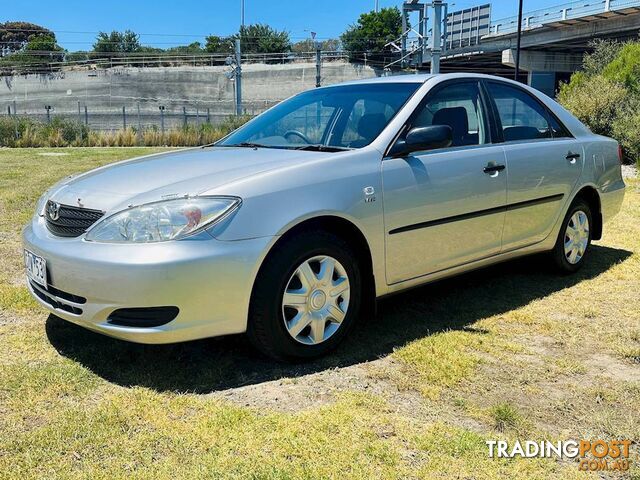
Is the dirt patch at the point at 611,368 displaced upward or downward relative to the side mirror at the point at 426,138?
downward

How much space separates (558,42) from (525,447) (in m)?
49.1

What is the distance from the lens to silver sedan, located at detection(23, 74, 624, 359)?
2.91 meters

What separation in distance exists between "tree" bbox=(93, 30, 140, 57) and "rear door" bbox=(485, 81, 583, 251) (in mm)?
74623

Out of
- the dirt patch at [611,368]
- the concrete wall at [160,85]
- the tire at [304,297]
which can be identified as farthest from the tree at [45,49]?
the dirt patch at [611,368]

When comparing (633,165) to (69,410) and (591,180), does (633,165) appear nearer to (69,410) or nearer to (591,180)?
(591,180)

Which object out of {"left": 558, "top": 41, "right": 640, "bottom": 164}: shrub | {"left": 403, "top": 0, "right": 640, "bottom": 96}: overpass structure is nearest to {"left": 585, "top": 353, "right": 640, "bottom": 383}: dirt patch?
{"left": 558, "top": 41, "right": 640, "bottom": 164}: shrub

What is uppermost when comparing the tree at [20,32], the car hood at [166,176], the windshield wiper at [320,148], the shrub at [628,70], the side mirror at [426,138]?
the tree at [20,32]

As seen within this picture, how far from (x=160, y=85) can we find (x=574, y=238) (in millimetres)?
57171

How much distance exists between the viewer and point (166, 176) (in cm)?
330

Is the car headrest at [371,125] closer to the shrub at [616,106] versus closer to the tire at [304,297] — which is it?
the tire at [304,297]

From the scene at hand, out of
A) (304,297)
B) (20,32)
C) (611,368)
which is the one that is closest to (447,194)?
(304,297)

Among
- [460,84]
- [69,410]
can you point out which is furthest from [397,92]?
[69,410]

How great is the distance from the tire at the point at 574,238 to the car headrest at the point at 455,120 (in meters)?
1.42

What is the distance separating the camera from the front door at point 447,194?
360cm
